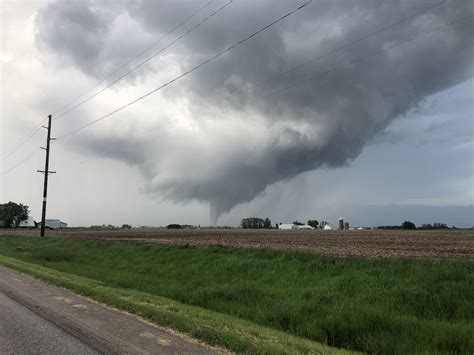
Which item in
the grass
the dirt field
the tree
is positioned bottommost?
the grass

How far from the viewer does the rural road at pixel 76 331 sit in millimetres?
7871

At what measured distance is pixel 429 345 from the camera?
30.5ft

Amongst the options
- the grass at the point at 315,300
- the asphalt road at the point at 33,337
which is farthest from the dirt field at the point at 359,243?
the asphalt road at the point at 33,337

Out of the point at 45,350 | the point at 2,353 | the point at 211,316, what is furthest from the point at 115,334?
the point at 211,316

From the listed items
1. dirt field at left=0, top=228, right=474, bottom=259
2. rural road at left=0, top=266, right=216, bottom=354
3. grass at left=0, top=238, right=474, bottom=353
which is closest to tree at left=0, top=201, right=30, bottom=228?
dirt field at left=0, top=228, right=474, bottom=259

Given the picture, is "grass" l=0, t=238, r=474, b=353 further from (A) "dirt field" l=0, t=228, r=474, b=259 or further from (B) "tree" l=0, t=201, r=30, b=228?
(B) "tree" l=0, t=201, r=30, b=228

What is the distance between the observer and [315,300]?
14.9 metres

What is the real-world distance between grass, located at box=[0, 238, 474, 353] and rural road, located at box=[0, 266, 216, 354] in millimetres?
647

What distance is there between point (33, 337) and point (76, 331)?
2.69 ft

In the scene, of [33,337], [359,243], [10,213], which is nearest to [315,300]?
[33,337]

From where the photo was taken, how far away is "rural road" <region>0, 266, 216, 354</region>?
7871 millimetres

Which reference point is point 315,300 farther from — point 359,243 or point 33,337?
point 359,243

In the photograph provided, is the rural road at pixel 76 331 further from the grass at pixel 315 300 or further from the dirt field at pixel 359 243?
the dirt field at pixel 359 243

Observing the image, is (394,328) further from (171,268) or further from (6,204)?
(6,204)
